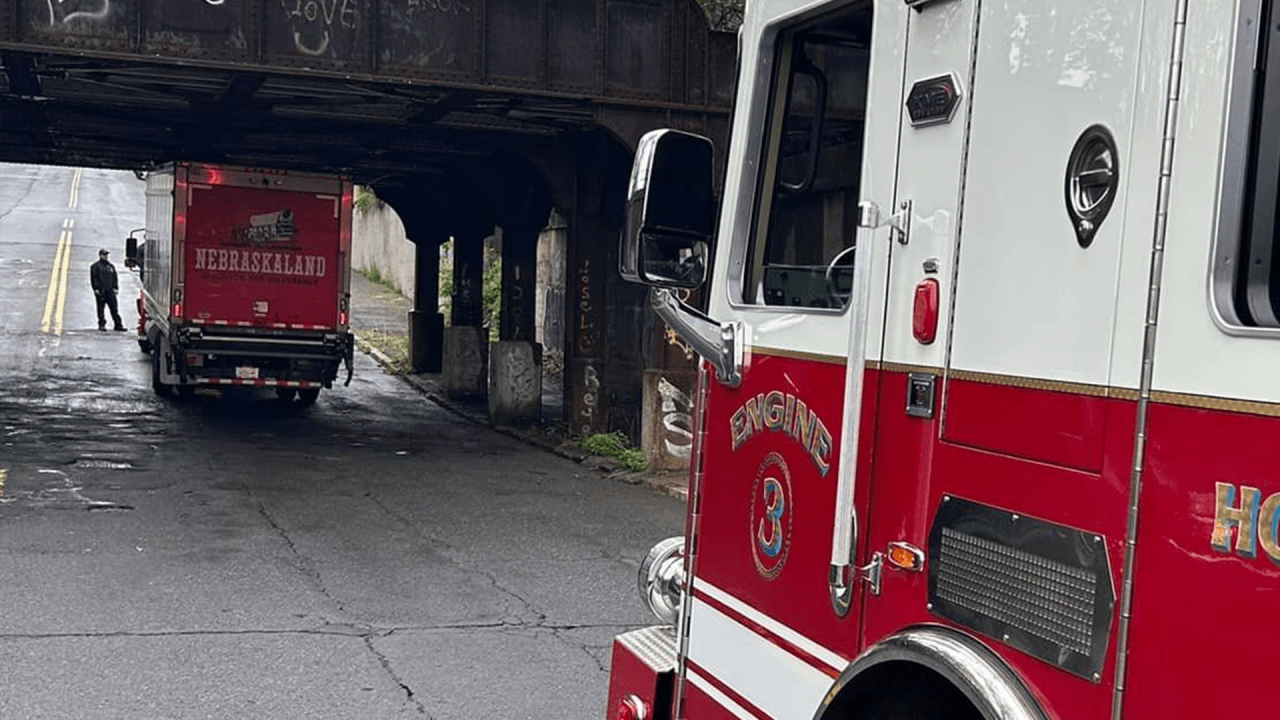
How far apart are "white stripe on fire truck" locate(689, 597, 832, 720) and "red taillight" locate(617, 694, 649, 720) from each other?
13.0 inches

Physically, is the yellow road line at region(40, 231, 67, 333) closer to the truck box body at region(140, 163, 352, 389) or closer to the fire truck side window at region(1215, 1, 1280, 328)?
the truck box body at region(140, 163, 352, 389)

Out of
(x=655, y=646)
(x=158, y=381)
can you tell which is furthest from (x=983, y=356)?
(x=158, y=381)

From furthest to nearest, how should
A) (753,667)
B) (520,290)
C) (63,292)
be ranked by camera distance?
(63,292), (520,290), (753,667)

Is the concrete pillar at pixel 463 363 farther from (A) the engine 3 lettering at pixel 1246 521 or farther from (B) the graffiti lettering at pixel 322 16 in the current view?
(A) the engine 3 lettering at pixel 1246 521

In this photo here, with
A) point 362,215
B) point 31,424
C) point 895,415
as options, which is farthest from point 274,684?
point 362,215

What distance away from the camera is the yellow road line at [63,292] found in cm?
3379

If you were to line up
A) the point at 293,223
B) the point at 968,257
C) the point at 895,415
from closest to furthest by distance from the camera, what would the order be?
the point at 968,257, the point at 895,415, the point at 293,223

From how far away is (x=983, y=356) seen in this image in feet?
9.00

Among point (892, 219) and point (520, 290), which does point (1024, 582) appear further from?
point (520, 290)

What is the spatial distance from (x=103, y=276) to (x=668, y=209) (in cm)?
3181

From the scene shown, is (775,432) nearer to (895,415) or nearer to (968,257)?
(895,415)

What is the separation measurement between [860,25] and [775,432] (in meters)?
0.98

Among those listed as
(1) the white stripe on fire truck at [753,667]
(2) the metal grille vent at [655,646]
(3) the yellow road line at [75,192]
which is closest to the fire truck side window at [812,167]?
(1) the white stripe on fire truck at [753,667]

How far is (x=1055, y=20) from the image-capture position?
263cm
